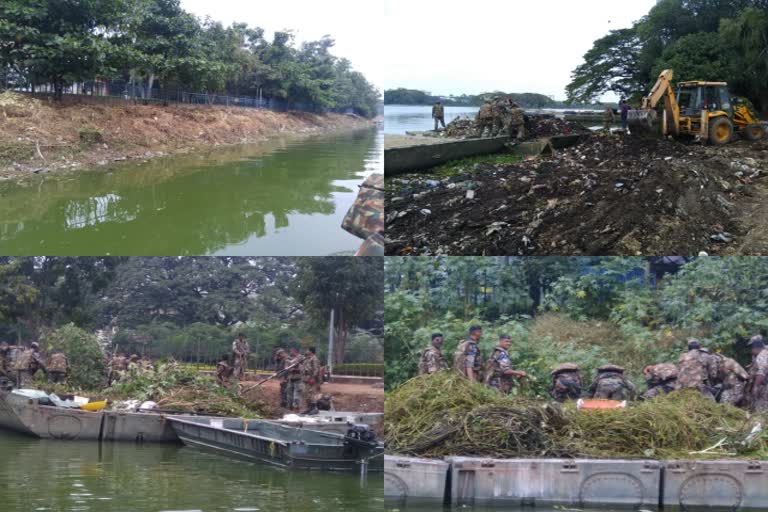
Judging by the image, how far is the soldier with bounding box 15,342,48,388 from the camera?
10594 millimetres

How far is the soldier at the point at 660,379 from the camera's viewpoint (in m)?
6.73

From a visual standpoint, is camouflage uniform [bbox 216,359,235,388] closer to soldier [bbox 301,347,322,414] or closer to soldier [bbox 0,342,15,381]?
soldier [bbox 301,347,322,414]

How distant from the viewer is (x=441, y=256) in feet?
22.7

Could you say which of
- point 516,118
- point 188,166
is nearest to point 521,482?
point 516,118

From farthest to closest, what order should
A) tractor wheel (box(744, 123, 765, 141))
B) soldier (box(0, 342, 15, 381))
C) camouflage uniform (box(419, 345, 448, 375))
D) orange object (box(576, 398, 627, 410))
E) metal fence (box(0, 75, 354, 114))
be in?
metal fence (box(0, 75, 354, 114)) < tractor wheel (box(744, 123, 765, 141)) < soldier (box(0, 342, 15, 381)) < camouflage uniform (box(419, 345, 448, 375)) < orange object (box(576, 398, 627, 410))

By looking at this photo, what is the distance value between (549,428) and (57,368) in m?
8.65

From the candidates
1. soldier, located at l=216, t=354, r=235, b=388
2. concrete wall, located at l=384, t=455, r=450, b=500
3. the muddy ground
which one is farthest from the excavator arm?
concrete wall, located at l=384, t=455, r=450, b=500

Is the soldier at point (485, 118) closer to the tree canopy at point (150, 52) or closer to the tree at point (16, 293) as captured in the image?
the tree at point (16, 293)

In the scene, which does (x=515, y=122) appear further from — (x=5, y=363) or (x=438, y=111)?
(x=5, y=363)

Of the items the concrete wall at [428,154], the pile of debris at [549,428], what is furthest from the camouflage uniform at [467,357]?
the concrete wall at [428,154]

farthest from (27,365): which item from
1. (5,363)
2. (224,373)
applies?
(224,373)

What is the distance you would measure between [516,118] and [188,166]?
7.75 meters

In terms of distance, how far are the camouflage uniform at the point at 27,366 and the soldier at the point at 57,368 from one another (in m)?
0.29

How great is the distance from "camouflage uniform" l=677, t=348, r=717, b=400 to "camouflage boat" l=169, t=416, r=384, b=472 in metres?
3.06
